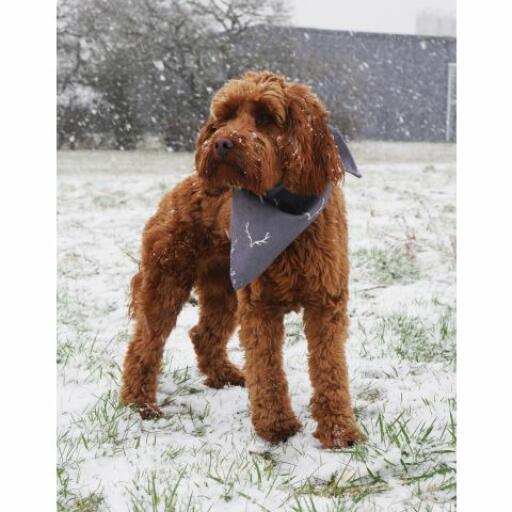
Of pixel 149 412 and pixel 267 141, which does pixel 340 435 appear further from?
pixel 267 141

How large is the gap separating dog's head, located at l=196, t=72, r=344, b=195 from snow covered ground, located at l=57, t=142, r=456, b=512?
1.19 m

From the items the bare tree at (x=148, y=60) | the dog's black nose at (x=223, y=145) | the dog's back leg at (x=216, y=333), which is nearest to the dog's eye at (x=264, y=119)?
the dog's black nose at (x=223, y=145)

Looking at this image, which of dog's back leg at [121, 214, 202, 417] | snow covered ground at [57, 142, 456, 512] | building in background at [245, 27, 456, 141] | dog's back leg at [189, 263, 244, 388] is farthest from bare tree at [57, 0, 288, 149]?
dog's back leg at [189, 263, 244, 388]

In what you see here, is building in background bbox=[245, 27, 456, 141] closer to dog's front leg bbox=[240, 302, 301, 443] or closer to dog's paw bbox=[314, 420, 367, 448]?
dog's front leg bbox=[240, 302, 301, 443]

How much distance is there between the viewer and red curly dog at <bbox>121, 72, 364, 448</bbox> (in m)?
2.77

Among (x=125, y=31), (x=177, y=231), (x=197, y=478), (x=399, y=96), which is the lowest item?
(x=197, y=478)

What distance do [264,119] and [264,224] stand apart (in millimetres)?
452

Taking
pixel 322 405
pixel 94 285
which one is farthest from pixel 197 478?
pixel 94 285

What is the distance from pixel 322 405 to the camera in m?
3.02

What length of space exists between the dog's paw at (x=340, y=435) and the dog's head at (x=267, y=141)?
3.50 feet

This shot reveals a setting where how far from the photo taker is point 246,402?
3588mm

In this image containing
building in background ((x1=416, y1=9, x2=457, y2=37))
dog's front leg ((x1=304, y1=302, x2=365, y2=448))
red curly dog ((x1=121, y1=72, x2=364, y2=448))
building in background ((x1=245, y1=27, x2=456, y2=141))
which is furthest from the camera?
building in background ((x1=245, y1=27, x2=456, y2=141))
